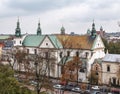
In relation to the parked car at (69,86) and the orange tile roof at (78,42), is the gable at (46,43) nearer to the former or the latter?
the orange tile roof at (78,42)

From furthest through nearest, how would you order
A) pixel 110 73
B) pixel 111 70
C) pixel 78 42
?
1. pixel 78 42
2. pixel 110 73
3. pixel 111 70

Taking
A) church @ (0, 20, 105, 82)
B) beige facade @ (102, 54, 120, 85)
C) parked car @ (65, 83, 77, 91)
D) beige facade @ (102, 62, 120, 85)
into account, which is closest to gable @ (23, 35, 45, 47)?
church @ (0, 20, 105, 82)

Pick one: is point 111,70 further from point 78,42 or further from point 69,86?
point 78,42

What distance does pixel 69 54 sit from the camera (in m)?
74.5

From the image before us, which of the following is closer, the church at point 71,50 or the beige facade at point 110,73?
the beige facade at point 110,73

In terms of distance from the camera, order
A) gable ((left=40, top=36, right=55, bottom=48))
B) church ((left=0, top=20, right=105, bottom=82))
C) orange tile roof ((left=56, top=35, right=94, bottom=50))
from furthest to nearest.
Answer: gable ((left=40, top=36, right=55, bottom=48)) < orange tile roof ((left=56, top=35, right=94, bottom=50)) < church ((left=0, top=20, right=105, bottom=82))

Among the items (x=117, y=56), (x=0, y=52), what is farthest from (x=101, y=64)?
(x=0, y=52)

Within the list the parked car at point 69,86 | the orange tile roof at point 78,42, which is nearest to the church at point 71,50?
the orange tile roof at point 78,42

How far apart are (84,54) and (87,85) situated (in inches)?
350

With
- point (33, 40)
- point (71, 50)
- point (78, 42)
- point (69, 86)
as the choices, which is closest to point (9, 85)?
point (69, 86)

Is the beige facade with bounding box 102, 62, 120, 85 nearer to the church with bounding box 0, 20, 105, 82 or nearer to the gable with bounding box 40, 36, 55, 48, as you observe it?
the church with bounding box 0, 20, 105, 82

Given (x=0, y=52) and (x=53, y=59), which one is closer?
(x=53, y=59)

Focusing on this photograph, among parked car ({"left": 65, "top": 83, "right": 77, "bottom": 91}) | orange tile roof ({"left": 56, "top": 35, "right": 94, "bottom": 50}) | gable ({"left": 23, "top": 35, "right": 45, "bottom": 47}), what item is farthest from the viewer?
gable ({"left": 23, "top": 35, "right": 45, "bottom": 47})

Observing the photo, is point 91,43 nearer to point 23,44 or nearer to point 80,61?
point 80,61
